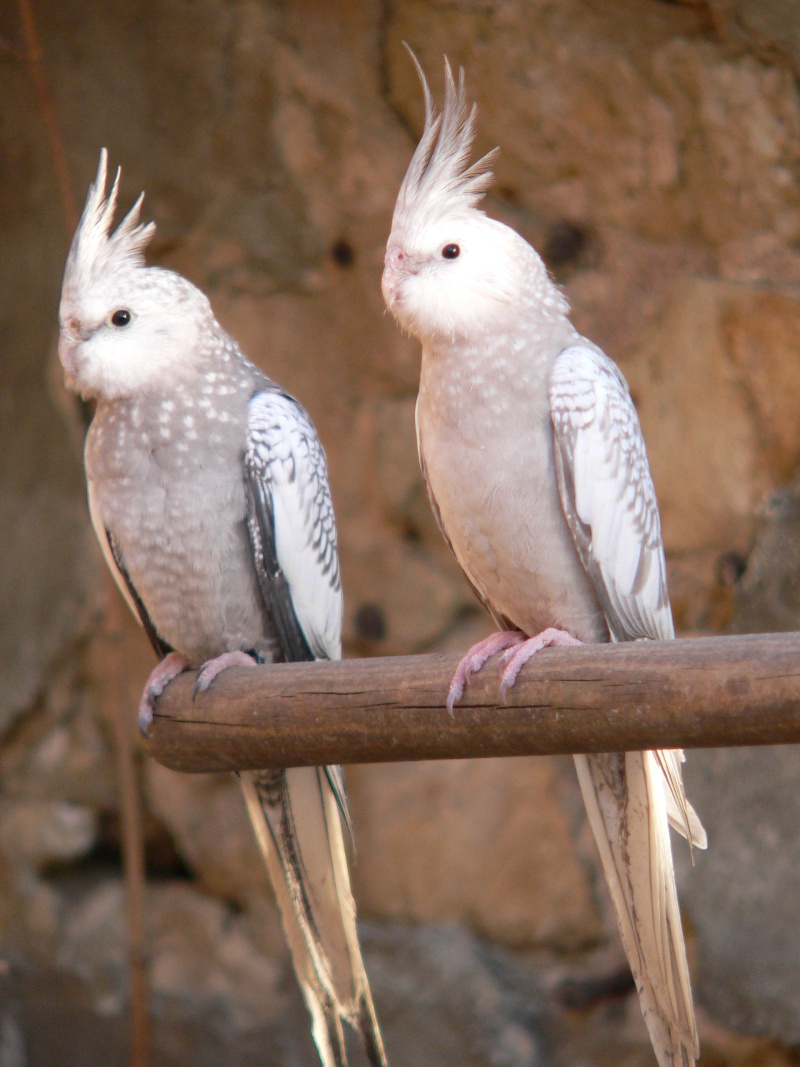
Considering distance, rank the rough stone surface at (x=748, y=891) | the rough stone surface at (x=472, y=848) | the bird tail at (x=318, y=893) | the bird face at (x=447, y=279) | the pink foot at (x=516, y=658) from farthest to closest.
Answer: the rough stone surface at (x=472, y=848) < the rough stone surface at (x=748, y=891) < the bird tail at (x=318, y=893) < the bird face at (x=447, y=279) < the pink foot at (x=516, y=658)

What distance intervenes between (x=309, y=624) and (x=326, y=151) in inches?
62.2

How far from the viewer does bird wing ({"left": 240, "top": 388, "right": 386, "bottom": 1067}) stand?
2.29 m

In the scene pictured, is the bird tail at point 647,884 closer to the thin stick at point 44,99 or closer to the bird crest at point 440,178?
the bird crest at point 440,178

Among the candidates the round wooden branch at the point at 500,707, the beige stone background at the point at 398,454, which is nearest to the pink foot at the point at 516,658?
the round wooden branch at the point at 500,707

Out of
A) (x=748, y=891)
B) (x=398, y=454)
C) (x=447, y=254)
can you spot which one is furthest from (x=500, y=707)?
(x=398, y=454)

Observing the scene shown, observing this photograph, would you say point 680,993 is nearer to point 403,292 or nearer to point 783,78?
point 403,292

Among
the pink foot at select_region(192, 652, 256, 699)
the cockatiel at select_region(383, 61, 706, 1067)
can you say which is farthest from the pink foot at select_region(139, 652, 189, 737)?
the cockatiel at select_region(383, 61, 706, 1067)

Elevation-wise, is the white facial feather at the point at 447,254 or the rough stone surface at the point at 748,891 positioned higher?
the white facial feather at the point at 447,254

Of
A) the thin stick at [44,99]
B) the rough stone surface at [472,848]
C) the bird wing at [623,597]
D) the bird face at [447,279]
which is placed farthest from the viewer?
the rough stone surface at [472,848]

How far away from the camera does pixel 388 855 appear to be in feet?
11.3

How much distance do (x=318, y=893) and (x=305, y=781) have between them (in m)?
0.22

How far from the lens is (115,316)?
2.32 metres

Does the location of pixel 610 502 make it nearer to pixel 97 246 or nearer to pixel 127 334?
pixel 127 334

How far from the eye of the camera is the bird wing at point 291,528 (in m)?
2.36
